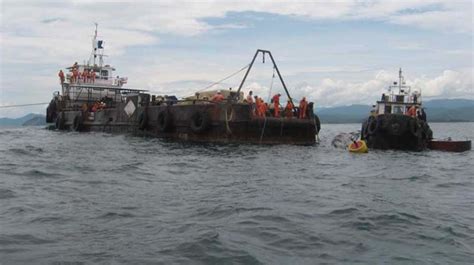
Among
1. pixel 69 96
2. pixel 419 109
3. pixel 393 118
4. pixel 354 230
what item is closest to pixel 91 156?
pixel 354 230

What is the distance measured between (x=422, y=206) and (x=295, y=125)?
50.1 feet

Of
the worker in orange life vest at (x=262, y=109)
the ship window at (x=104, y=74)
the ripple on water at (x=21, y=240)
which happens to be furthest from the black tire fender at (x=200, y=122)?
the ship window at (x=104, y=74)

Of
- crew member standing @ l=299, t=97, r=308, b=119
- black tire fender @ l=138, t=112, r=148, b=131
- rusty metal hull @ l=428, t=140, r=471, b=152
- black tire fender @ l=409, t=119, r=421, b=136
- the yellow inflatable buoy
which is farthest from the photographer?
black tire fender @ l=138, t=112, r=148, b=131

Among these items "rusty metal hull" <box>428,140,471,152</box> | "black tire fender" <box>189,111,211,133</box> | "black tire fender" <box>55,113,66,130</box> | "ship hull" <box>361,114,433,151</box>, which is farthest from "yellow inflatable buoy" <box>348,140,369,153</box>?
"black tire fender" <box>55,113,66,130</box>

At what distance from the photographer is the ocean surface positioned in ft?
21.1

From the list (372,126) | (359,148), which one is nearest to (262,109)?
(359,148)

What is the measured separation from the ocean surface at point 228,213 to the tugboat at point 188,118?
297 inches

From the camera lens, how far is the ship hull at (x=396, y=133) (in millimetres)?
24844

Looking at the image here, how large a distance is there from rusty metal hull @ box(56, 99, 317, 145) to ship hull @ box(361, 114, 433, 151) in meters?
3.07

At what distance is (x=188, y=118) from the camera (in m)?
25.8

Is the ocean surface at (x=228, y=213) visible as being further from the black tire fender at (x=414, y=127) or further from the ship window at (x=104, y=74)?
the ship window at (x=104, y=74)

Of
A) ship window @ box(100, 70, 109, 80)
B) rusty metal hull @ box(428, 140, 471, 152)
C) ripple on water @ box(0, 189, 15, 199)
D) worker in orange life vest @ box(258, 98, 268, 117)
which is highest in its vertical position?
ship window @ box(100, 70, 109, 80)

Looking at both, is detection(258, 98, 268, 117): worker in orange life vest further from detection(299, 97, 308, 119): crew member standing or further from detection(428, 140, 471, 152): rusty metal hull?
detection(428, 140, 471, 152): rusty metal hull

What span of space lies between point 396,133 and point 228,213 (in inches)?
713
